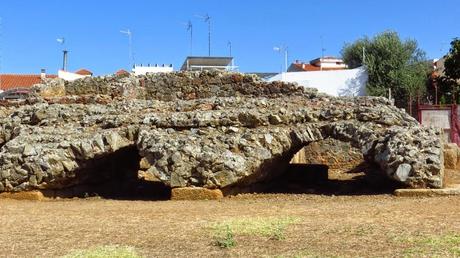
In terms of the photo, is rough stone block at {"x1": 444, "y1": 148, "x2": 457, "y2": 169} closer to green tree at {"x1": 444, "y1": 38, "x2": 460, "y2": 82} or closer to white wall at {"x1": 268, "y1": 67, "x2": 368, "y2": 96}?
green tree at {"x1": 444, "y1": 38, "x2": 460, "y2": 82}

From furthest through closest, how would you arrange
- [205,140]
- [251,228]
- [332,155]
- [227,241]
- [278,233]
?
1. [332,155]
2. [205,140]
3. [251,228]
4. [278,233]
5. [227,241]

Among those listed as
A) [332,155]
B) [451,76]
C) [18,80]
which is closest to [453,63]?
[451,76]

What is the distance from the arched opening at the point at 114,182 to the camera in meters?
11.6

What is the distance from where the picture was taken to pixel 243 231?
684 centimetres

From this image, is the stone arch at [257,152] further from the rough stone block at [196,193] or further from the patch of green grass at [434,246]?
the patch of green grass at [434,246]

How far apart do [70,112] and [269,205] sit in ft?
18.1

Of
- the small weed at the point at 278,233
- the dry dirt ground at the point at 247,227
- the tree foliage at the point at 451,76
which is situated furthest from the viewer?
the tree foliage at the point at 451,76

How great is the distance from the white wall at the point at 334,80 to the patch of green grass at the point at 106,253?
30955 mm

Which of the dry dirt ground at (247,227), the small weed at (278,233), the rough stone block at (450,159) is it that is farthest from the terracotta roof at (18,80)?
the small weed at (278,233)

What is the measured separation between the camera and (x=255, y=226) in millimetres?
7137

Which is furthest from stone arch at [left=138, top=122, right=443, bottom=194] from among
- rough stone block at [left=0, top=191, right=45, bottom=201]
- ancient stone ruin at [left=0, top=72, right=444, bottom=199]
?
rough stone block at [left=0, top=191, right=45, bottom=201]

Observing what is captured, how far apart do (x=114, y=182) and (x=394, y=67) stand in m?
32.3

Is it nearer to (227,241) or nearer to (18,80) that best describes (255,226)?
(227,241)

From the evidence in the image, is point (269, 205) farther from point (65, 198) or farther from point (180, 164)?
point (65, 198)
